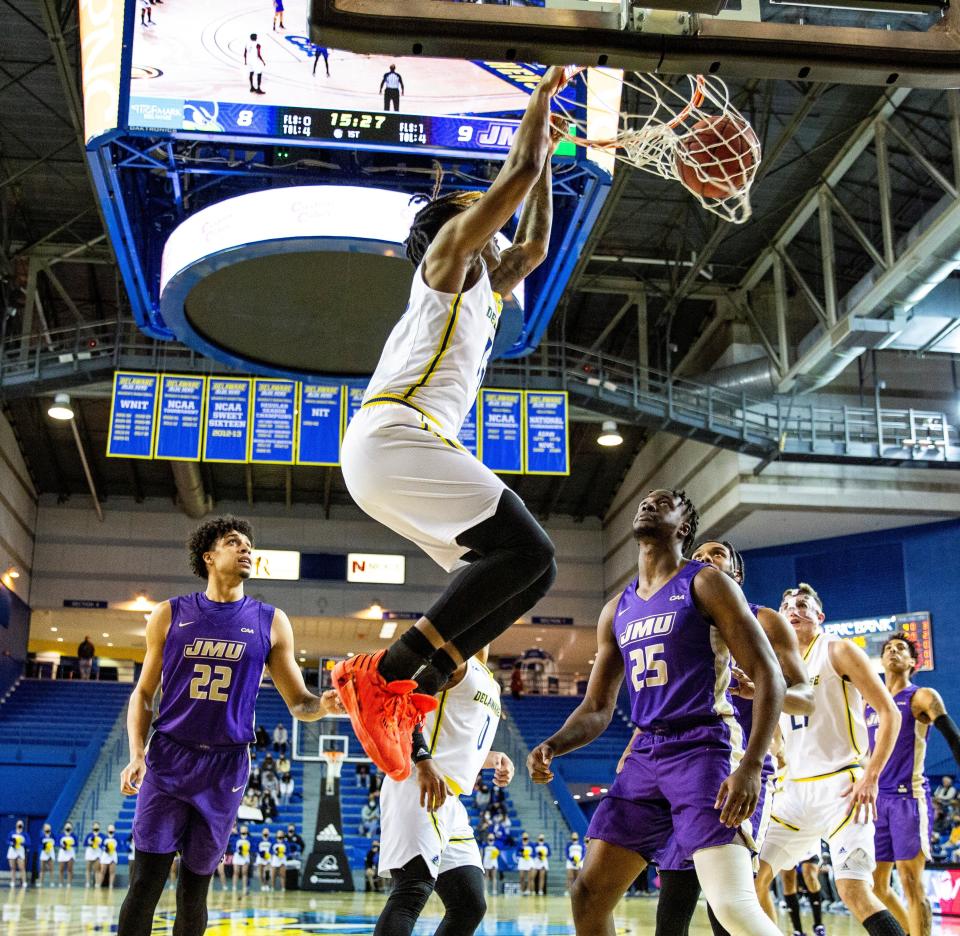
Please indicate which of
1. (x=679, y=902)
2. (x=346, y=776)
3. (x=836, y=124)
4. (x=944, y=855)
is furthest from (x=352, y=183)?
(x=346, y=776)

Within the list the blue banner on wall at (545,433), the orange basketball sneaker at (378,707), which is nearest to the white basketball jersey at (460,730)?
the orange basketball sneaker at (378,707)

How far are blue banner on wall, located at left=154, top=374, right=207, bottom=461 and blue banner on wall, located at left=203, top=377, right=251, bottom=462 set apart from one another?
6.1 inches

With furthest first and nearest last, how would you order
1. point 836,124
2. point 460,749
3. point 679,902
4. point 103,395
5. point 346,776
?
point 346,776
point 103,395
point 836,124
point 460,749
point 679,902

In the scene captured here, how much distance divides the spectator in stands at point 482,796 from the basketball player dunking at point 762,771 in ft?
66.4

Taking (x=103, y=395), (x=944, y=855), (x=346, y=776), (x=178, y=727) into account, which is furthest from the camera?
(x=346, y=776)

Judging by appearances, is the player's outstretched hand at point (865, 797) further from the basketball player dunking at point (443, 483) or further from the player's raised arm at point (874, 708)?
the basketball player dunking at point (443, 483)

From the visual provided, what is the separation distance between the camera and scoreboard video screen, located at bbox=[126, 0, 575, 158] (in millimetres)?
13164

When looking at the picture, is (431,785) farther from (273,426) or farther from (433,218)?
(273,426)

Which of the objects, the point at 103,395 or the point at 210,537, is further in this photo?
the point at 103,395

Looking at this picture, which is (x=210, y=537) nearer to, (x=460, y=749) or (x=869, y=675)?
(x=460, y=749)

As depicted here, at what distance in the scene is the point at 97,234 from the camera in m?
27.9

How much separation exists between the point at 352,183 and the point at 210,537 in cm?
1054

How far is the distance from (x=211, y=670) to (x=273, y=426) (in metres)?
→ 14.9

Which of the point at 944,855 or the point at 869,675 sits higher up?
the point at 869,675
